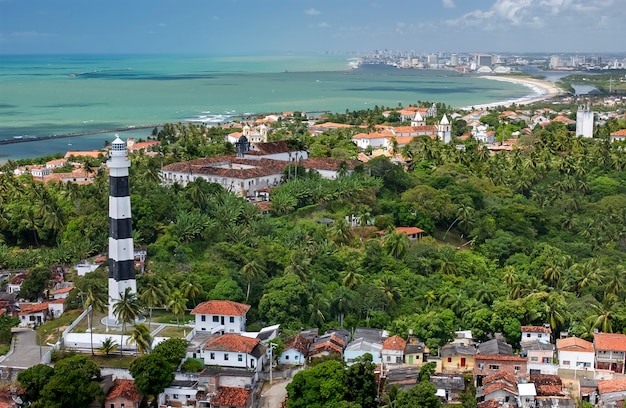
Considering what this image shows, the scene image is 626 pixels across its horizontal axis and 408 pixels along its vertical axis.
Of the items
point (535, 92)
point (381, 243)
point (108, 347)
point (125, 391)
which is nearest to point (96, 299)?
point (108, 347)

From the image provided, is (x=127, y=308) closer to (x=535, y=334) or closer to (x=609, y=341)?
(x=535, y=334)

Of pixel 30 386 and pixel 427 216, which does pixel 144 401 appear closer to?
pixel 30 386

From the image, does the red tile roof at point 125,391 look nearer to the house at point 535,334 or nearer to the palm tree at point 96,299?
the palm tree at point 96,299

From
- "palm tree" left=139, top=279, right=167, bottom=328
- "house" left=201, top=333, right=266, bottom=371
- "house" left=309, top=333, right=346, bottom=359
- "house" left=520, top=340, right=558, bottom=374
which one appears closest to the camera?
"house" left=201, top=333, right=266, bottom=371

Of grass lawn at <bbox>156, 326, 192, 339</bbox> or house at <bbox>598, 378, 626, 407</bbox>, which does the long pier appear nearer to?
grass lawn at <bbox>156, 326, 192, 339</bbox>

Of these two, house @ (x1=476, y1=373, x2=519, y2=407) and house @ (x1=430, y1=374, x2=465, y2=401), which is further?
house @ (x1=476, y1=373, x2=519, y2=407)

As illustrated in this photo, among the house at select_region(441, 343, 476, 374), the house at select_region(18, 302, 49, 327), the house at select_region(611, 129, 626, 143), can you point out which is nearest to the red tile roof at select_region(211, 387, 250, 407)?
the house at select_region(441, 343, 476, 374)
